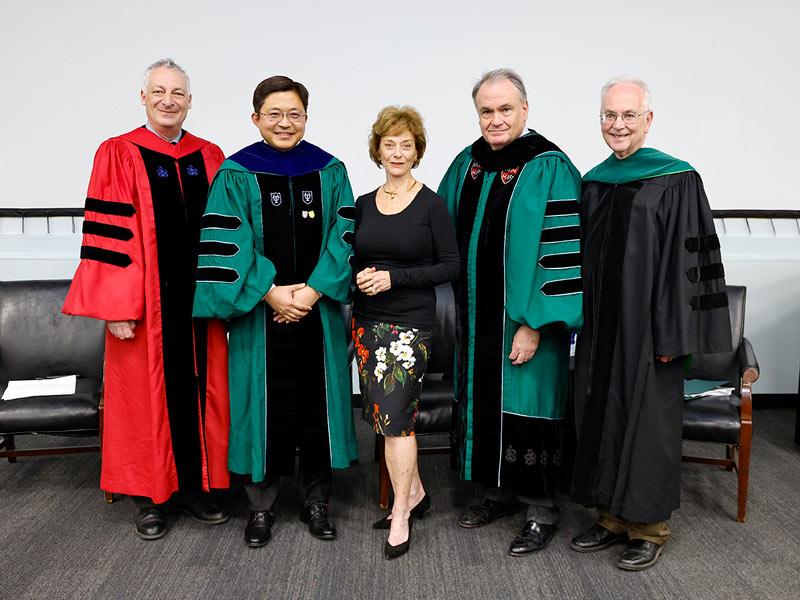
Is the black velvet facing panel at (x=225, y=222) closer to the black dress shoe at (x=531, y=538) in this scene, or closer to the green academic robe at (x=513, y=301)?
the green academic robe at (x=513, y=301)

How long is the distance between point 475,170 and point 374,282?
23.7 inches

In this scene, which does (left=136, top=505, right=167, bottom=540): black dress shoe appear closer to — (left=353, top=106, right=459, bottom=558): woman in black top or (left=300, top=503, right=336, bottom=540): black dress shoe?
(left=300, top=503, right=336, bottom=540): black dress shoe

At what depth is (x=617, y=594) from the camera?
7.38 feet

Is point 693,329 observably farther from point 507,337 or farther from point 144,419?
point 144,419

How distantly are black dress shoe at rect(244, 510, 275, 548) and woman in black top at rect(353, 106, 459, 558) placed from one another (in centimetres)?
59

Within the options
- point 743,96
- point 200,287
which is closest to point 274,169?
point 200,287

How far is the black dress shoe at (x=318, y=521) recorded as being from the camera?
260 centimetres

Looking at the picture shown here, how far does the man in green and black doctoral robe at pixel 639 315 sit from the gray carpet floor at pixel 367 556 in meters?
0.20

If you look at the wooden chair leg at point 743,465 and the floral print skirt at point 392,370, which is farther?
the wooden chair leg at point 743,465

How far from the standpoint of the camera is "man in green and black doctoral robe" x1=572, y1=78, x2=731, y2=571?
2.26 m

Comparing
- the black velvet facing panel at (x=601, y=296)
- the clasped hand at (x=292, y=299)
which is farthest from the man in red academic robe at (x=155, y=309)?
the black velvet facing panel at (x=601, y=296)

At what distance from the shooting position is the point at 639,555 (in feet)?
7.91

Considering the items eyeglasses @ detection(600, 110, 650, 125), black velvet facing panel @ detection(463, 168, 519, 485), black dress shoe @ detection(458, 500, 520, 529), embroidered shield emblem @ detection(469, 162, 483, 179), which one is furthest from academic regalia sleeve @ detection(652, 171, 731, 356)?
black dress shoe @ detection(458, 500, 520, 529)

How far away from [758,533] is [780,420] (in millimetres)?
1531
